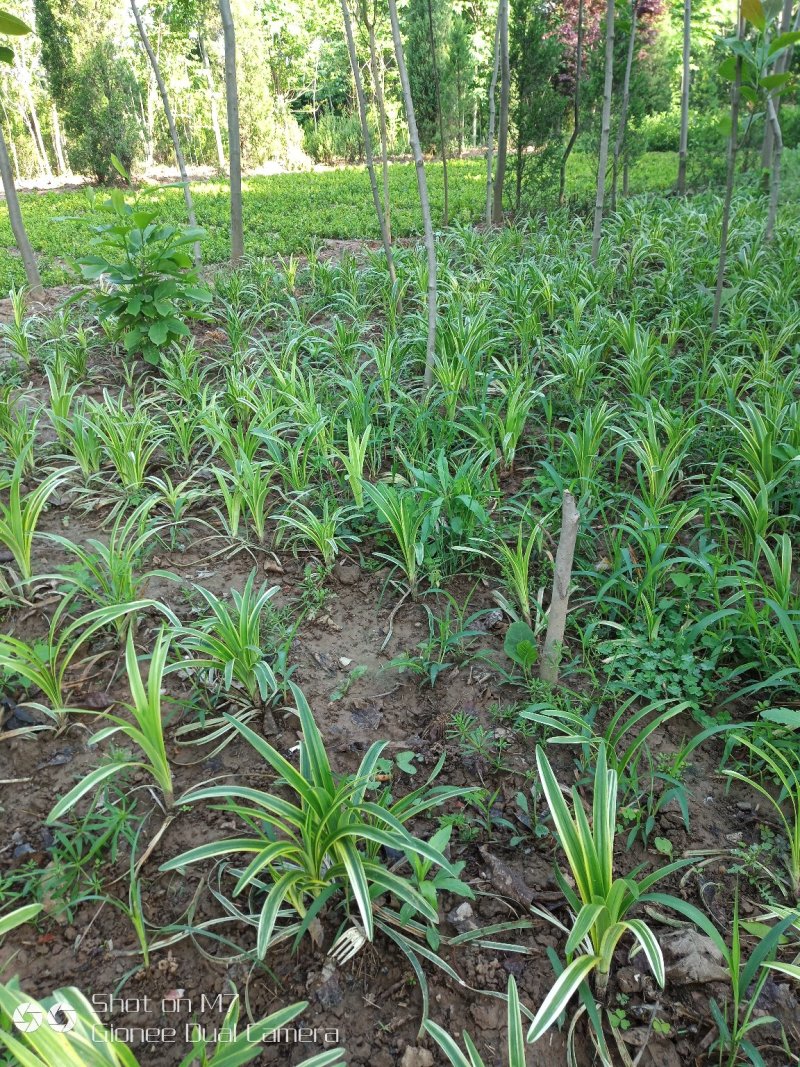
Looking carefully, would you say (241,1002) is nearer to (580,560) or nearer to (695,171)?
(580,560)

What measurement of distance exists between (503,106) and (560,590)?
6.23m

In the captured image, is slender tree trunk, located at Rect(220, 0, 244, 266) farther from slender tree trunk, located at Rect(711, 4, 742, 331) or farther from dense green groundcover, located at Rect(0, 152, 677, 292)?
slender tree trunk, located at Rect(711, 4, 742, 331)

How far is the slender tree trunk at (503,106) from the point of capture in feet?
19.5

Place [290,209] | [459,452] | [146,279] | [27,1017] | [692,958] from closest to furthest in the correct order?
[27,1017] → [692,958] → [459,452] → [146,279] → [290,209]

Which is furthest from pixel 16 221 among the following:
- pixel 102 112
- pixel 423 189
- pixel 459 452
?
pixel 102 112

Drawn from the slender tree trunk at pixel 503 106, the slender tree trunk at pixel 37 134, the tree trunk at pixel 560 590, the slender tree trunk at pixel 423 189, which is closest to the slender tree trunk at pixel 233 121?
A: the slender tree trunk at pixel 423 189

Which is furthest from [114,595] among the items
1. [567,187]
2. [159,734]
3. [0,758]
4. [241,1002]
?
[567,187]

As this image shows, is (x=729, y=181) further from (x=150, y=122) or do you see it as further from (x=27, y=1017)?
(x=150, y=122)

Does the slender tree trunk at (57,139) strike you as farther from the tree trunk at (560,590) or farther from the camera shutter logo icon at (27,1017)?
the camera shutter logo icon at (27,1017)

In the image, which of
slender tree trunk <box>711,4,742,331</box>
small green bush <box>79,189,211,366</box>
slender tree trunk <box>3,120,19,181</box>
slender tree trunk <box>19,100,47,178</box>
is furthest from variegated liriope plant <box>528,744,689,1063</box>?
slender tree trunk <box>19,100,47,178</box>

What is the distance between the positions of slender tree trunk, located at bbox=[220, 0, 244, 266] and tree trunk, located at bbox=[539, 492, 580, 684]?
454 cm

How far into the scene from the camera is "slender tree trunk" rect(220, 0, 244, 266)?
15.8ft

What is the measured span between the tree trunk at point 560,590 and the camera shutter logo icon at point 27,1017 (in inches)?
55.6

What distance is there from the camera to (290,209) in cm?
964
